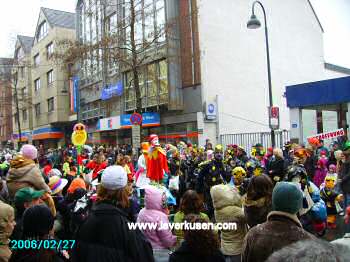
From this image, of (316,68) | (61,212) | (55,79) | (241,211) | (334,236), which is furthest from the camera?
(55,79)

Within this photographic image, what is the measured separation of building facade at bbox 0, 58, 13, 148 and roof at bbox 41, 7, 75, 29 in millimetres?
7698

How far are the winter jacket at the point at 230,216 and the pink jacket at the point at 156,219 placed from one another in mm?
672

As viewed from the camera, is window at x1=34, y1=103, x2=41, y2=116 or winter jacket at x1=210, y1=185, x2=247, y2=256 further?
window at x1=34, y1=103, x2=41, y2=116

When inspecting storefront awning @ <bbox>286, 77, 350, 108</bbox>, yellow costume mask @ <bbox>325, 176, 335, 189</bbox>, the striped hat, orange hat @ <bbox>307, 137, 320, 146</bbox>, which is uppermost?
storefront awning @ <bbox>286, 77, 350, 108</bbox>

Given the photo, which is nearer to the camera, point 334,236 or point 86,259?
point 86,259

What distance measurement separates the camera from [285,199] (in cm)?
275

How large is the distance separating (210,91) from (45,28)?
26177mm

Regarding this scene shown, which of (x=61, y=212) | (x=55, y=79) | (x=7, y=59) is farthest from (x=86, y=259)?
(x=55, y=79)

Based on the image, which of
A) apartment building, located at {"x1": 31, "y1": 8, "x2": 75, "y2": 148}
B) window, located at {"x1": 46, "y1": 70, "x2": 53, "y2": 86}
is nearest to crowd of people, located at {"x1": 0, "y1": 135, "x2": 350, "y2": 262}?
apartment building, located at {"x1": 31, "y1": 8, "x2": 75, "y2": 148}

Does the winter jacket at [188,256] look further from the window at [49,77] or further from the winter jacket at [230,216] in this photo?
the window at [49,77]

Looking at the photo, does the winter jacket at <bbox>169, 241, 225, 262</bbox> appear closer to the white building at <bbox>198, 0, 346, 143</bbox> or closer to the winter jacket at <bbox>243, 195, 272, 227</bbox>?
the winter jacket at <bbox>243, 195, 272, 227</bbox>

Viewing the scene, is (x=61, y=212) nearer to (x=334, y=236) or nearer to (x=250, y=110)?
(x=334, y=236)

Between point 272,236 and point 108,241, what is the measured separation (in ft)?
4.15

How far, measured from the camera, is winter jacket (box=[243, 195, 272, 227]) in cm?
386
